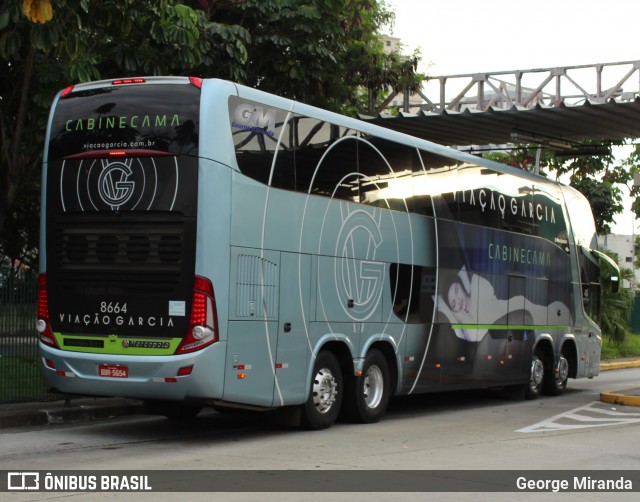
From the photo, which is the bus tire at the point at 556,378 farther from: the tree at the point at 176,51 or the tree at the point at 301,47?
the tree at the point at 301,47

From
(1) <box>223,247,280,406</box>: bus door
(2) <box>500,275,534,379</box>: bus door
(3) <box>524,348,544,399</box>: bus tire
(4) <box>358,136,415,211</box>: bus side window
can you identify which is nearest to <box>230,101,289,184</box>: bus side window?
(1) <box>223,247,280,406</box>: bus door

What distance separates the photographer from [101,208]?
39.9 feet

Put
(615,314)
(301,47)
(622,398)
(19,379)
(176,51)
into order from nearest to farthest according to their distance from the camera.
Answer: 1. (19,379)
2. (176,51)
3. (622,398)
4. (301,47)
5. (615,314)

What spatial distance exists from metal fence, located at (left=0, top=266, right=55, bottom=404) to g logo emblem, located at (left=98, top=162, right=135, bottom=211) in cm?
342

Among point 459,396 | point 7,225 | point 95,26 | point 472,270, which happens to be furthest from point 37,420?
point 7,225

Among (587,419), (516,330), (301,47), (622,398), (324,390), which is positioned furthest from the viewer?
(301,47)

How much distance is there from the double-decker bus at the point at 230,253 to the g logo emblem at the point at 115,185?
0.02 metres

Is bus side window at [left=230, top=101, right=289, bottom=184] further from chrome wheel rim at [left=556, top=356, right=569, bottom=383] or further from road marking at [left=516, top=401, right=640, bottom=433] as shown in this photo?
chrome wheel rim at [left=556, top=356, right=569, bottom=383]

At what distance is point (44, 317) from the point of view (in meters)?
12.6

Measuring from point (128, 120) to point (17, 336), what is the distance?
4496 millimetres

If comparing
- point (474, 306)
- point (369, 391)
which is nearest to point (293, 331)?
point (369, 391)

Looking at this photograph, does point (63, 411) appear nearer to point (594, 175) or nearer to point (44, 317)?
point (44, 317)

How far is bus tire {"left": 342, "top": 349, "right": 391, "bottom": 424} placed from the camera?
1439 cm

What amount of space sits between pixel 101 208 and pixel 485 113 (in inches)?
440
